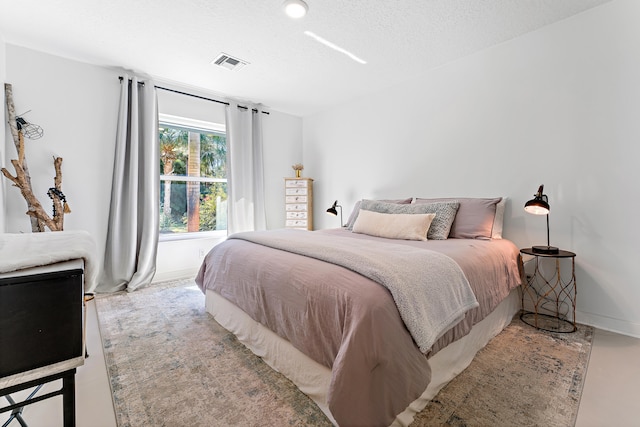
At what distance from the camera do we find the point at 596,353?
5.95 ft

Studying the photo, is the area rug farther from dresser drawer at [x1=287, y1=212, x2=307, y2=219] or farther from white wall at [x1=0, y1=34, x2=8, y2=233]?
dresser drawer at [x1=287, y1=212, x2=307, y2=219]

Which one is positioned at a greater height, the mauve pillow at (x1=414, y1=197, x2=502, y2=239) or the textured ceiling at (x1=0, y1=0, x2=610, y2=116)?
the textured ceiling at (x1=0, y1=0, x2=610, y2=116)

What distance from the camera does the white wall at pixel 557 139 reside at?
2062 mm

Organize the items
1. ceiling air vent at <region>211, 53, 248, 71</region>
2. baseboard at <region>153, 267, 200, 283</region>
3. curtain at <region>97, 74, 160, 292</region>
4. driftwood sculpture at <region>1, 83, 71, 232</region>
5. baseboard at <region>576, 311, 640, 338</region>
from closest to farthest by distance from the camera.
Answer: baseboard at <region>576, 311, 640, 338</region> < driftwood sculpture at <region>1, 83, 71, 232</region> < ceiling air vent at <region>211, 53, 248, 71</region> < curtain at <region>97, 74, 160, 292</region> < baseboard at <region>153, 267, 200, 283</region>

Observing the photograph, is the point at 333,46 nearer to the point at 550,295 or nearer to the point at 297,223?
the point at 297,223

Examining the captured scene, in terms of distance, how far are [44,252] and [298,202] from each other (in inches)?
137

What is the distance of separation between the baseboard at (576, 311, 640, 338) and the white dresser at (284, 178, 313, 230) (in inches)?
125

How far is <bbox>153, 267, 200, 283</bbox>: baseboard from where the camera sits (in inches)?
137

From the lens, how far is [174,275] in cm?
361

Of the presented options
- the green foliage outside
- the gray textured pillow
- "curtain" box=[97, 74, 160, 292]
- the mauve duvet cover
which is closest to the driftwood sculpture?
"curtain" box=[97, 74, 160, 292]

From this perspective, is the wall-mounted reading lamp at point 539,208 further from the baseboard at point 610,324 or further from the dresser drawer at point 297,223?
the dresser drawer at point 297,223

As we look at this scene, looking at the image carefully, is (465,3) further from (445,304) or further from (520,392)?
(520,392)

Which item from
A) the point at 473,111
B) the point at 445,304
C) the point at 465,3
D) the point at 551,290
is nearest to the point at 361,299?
the point at 445,304

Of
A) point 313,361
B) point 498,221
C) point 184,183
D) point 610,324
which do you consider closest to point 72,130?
point 184,183
